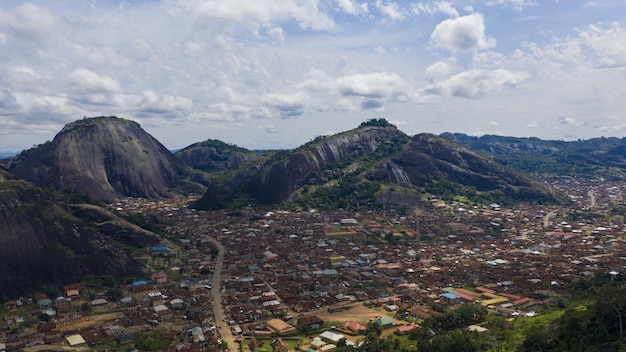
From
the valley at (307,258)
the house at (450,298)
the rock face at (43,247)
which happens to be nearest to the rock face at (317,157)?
the valley at (307,258)

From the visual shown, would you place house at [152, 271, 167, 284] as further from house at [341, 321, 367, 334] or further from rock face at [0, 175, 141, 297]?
house at [341, 321, 367, 334]

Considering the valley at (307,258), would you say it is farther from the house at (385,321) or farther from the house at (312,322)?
the house at (312,322)

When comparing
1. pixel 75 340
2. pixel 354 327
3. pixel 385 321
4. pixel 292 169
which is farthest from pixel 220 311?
pixel 292 169

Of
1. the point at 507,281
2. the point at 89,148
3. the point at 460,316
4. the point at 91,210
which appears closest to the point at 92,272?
the point at 91,210

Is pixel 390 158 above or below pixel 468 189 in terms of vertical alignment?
above

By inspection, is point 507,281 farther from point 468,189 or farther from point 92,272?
point 468,189

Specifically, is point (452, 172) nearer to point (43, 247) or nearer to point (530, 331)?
point (530, 331)
